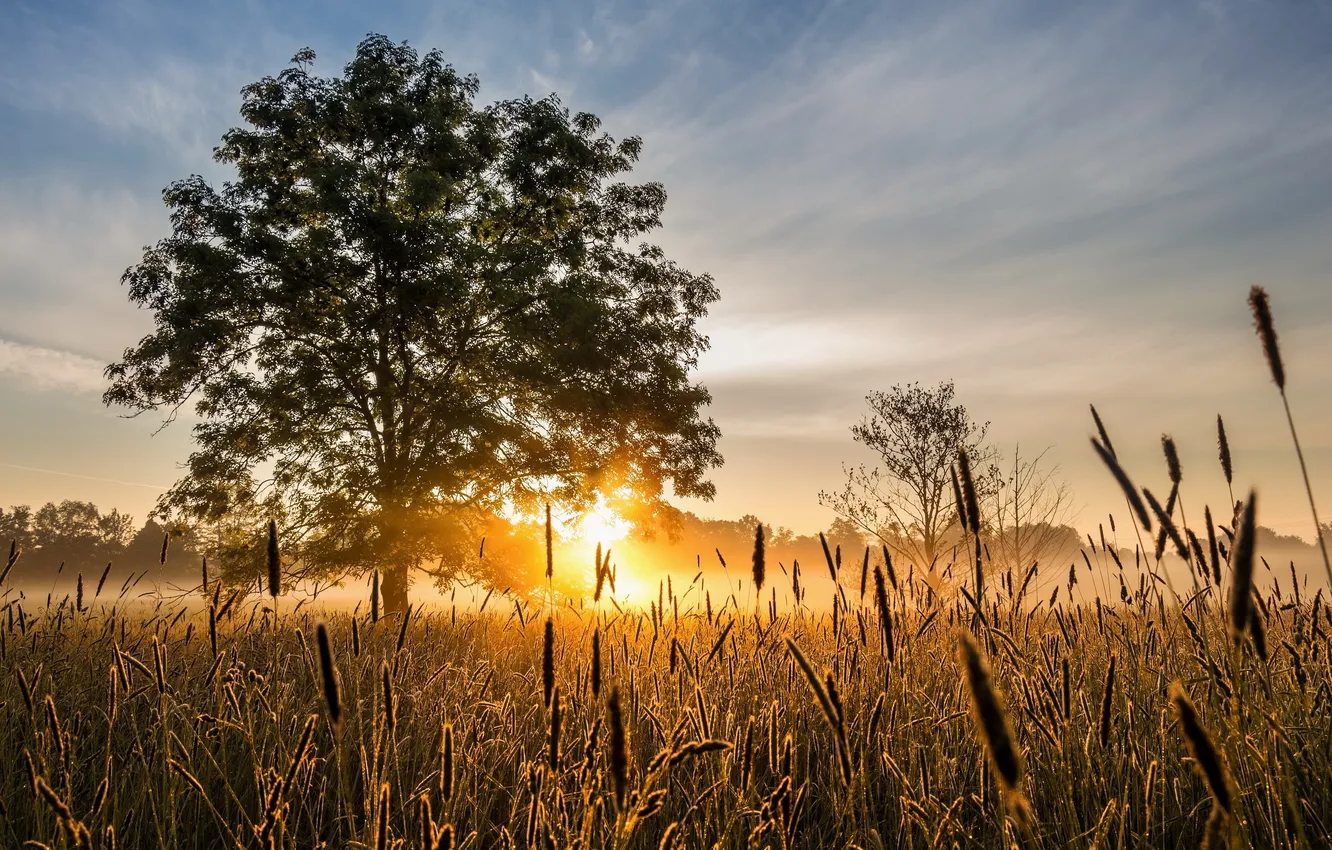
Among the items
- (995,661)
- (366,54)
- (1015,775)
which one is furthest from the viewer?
(366,54)

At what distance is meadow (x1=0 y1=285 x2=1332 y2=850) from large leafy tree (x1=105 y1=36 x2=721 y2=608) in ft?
33.8

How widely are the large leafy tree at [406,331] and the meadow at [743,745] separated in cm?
1031

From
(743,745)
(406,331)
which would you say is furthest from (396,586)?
(743,745)

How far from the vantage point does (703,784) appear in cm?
310

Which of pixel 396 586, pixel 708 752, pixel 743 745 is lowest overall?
pixel 743 745

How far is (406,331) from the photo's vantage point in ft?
52.6

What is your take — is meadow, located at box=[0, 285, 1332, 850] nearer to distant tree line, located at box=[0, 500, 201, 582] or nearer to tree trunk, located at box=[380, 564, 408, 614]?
tree trunk, located at box=[380, 564, 408, 614]

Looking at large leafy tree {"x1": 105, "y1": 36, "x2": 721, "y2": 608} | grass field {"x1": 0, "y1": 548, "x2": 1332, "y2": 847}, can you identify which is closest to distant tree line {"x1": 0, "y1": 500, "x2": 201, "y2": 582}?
large leafy tree {"x1": 105, "y1": 36, "x2": 721, "y2": 608}

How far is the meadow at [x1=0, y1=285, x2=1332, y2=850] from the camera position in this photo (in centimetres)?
161

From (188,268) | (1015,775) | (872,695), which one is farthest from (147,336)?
(1015,775)

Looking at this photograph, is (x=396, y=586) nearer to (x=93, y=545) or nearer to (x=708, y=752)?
(x=708, y=752)

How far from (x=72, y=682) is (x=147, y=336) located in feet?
44.5

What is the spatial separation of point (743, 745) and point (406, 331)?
14.7 meters

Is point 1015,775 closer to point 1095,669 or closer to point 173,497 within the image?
point 1095,669
